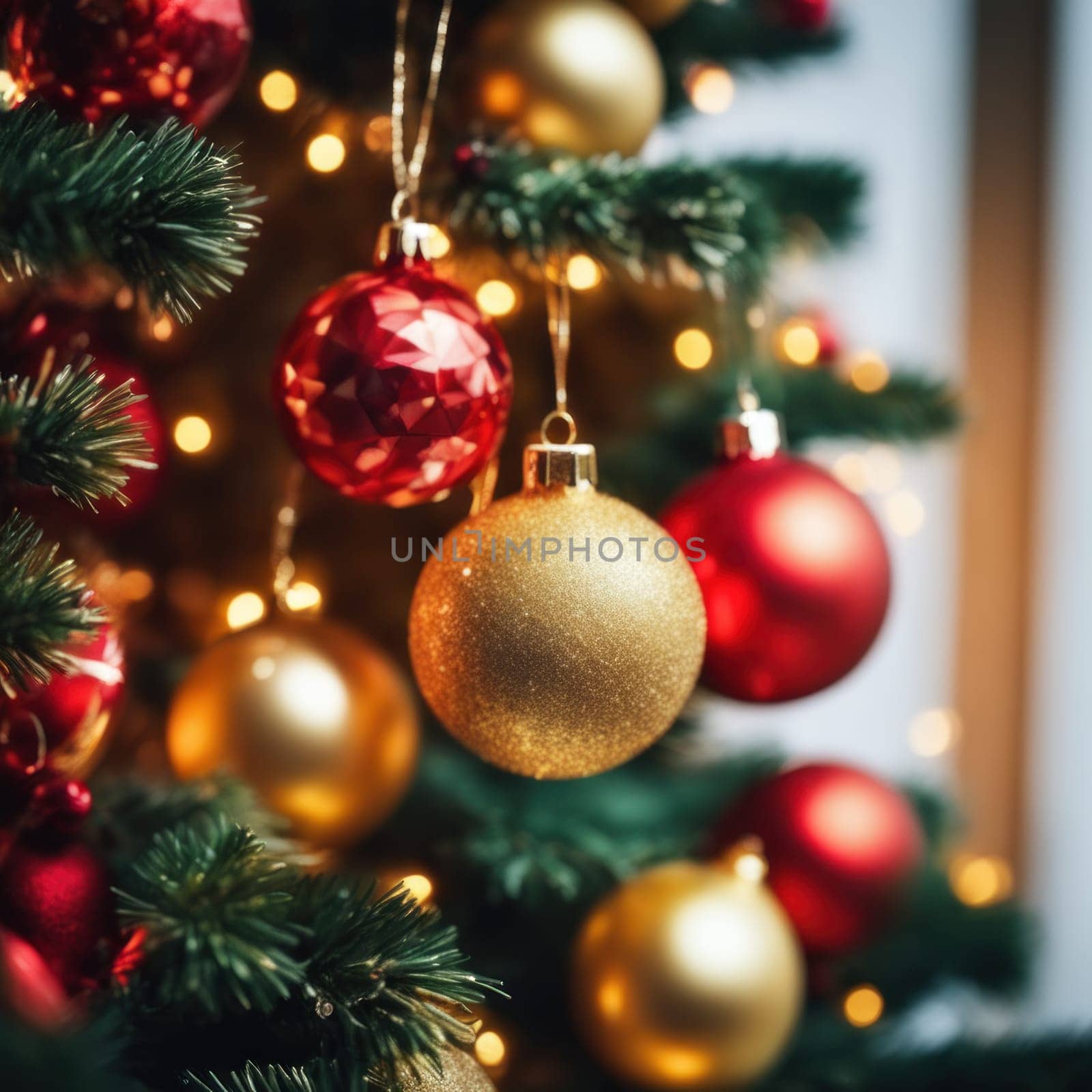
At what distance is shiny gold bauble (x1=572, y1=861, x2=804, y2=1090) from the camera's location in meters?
0.56

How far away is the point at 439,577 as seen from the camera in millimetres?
459

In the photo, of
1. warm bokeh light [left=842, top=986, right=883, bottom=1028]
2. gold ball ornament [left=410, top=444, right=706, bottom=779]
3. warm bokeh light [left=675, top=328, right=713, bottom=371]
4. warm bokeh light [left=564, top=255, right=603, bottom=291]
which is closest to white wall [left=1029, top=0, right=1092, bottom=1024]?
warm bokeh light [left=842, top=986, right=883, bottom=1028]

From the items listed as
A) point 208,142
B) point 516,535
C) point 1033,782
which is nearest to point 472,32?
point 208,142

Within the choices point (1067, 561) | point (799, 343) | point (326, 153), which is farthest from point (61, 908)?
point (1067, 561)

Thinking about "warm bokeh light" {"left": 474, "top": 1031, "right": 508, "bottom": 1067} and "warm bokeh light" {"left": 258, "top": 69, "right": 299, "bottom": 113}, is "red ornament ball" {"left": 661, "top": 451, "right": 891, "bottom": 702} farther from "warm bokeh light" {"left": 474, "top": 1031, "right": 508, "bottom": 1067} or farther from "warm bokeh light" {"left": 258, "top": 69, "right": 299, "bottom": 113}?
"warm bokeh light" {"left": 258, "top": 69, "right": 299, "bottom": 113}

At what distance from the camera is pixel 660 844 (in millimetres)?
673

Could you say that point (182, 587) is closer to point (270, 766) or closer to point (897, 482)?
point (270, 766)

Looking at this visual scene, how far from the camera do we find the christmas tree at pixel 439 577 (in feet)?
1.32

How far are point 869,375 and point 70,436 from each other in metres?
0.57

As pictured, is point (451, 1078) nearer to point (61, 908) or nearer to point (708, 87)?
point (61, 908)

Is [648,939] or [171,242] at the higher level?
[171,242]

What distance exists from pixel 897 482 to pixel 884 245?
27cm

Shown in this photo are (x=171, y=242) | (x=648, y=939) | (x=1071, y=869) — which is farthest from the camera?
(x=1071, y=869)

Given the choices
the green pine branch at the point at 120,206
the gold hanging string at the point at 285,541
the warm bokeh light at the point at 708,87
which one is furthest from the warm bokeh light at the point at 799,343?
the green pine branch at the point at 120,206
